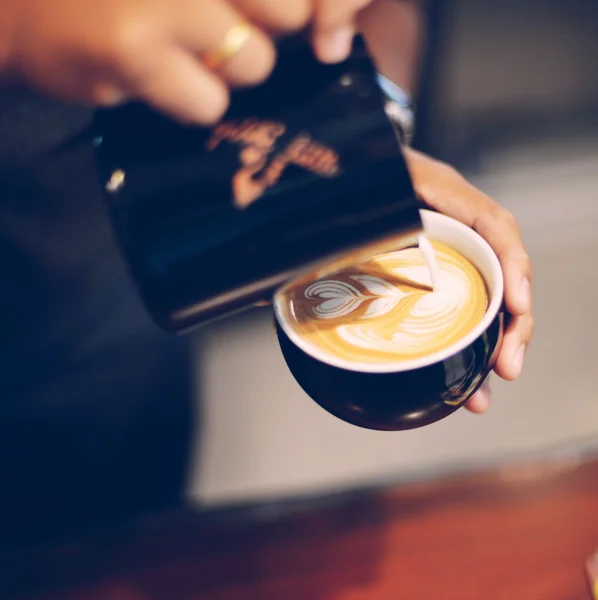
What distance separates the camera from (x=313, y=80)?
458 mm

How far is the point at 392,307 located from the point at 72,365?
3.22 feet

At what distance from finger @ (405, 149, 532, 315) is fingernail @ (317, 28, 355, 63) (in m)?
0.19

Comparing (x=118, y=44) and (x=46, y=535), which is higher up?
(x=118, y=44)

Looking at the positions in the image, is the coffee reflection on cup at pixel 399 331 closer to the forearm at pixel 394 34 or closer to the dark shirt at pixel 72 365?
the forearm at pixel 394 34

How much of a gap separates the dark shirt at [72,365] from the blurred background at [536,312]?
0.34 feet

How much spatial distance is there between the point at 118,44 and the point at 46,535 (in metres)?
1.03

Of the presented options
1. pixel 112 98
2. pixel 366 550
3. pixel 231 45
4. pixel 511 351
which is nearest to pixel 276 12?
pixel 231 45

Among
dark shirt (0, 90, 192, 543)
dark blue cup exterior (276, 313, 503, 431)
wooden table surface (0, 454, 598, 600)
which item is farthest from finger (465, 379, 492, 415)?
dark shirt (0, 90, 192, 543)

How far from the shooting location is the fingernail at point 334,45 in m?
0.45

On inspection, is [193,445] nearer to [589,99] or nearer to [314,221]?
[314,221]

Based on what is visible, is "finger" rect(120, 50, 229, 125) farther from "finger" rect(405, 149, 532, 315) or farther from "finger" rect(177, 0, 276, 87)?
"finger" rect(405, 149, 532, 315)

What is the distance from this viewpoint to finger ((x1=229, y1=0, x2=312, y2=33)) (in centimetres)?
42

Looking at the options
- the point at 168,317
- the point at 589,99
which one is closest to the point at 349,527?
the point at 168,317

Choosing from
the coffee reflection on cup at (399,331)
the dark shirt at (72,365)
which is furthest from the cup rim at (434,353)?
the dark shirt at (72,365)
